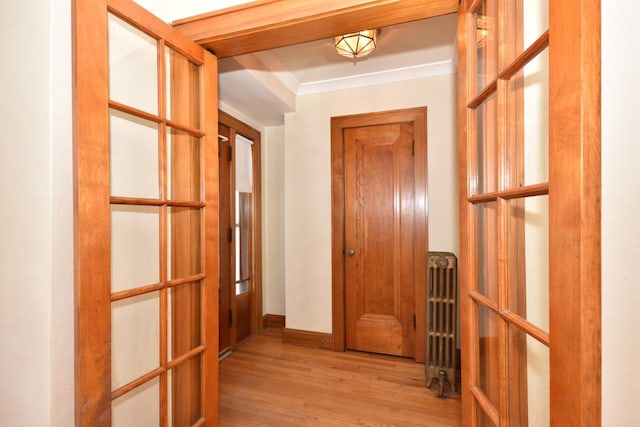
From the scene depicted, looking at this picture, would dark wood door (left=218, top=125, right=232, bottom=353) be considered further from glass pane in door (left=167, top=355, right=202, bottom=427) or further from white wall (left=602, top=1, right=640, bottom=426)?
white wall (left=602, top=1, right=640, bottom=426)

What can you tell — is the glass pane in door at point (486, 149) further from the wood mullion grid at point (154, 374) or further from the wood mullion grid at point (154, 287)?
the wood mullion grid at point (154, 374)

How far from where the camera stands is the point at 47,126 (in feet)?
3.14

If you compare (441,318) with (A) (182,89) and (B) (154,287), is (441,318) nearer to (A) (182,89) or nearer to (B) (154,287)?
(B) (154,287)

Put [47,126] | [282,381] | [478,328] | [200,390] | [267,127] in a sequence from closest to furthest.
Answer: [47,126] < [478,328] < [200,390] < [282,381] < [267,127]

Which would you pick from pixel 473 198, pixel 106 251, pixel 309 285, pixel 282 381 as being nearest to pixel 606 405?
pixel 473 198

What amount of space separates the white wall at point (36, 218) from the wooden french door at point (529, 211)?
1397 mm

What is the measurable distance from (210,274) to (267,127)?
2454 mm

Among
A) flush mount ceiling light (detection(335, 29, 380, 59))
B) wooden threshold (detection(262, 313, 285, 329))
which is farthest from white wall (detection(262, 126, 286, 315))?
flush mount ceiling light (detection(335, 29, 380, 59))

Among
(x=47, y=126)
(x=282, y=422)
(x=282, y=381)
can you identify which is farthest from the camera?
(x=282, y=381)

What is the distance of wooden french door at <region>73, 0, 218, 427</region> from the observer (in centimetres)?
98

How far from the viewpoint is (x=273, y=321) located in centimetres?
351

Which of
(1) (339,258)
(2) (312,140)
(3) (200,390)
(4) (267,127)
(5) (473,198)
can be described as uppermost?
(4) (267,127)

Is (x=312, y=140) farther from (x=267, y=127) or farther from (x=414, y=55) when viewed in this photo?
(x=414, y=55)

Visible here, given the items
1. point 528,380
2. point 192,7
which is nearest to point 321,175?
point 192,7
